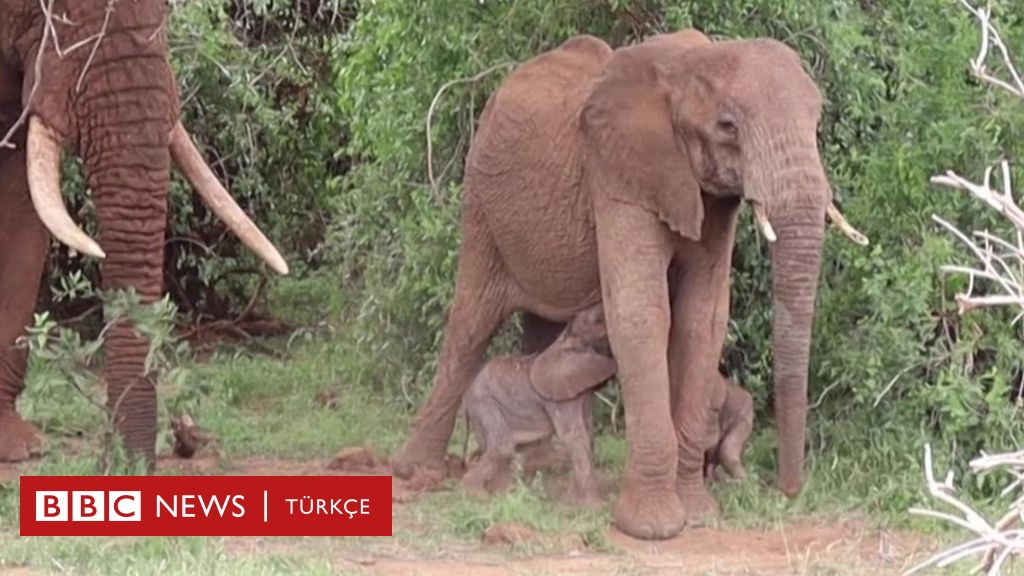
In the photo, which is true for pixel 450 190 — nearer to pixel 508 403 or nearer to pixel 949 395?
pixel 508 403

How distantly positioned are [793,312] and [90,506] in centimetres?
230

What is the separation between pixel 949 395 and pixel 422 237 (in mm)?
2591

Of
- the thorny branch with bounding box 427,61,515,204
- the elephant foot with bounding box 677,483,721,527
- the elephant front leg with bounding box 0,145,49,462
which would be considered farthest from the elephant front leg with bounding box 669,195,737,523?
the elephant front leg with bounding box 0,145,49,462

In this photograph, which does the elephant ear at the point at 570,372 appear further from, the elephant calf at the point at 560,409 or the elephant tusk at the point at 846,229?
the elephant tusk at the point at 846,229

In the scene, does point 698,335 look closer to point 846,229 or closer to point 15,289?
point 846,229

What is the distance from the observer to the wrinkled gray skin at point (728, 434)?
7109mm

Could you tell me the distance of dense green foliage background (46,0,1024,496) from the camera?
7246 millimetres

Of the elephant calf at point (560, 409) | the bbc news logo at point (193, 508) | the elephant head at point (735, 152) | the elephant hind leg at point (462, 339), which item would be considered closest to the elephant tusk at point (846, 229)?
the elephant head at point (735, 152)

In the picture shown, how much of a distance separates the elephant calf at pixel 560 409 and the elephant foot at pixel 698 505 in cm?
28

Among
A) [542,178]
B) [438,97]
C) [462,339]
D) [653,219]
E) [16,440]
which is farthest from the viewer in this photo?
[438,97]

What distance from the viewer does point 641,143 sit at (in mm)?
6660

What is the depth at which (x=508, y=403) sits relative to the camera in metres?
7.08

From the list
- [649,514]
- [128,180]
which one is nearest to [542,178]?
[649,514]

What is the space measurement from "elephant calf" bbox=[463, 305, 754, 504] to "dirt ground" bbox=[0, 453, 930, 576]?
51 centimetres
